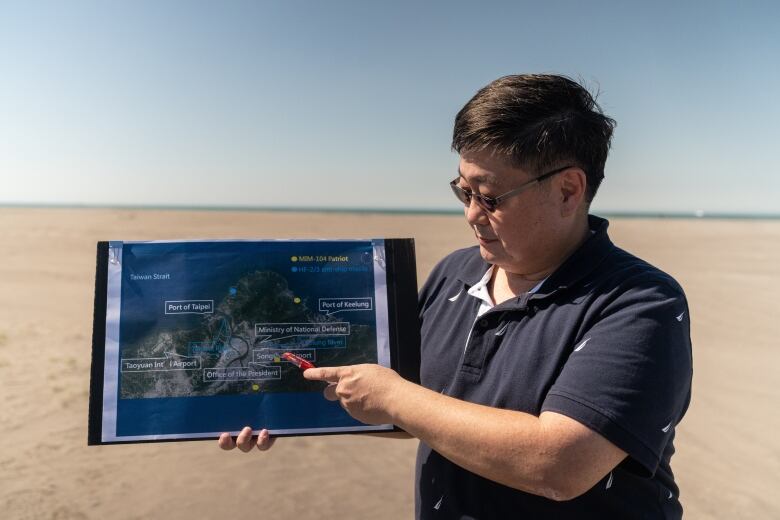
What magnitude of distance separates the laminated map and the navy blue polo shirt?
0.29 metres

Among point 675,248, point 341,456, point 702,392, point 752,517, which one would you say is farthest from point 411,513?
point 675,248

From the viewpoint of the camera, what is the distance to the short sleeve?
60.1 inches

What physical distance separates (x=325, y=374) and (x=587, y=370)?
0.85 meters

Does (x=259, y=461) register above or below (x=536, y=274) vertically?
below

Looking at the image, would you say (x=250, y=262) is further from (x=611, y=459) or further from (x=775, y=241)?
(x=775, y=241)

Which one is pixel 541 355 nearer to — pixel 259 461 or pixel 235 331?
pixel 235 331

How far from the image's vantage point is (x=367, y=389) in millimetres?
1867

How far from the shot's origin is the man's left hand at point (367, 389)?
181cm

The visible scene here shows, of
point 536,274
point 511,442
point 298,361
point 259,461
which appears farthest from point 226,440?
point 259,461

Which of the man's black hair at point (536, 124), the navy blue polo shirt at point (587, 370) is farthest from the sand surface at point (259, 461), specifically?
the man's black hair at point (536, 124)

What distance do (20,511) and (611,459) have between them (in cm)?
476

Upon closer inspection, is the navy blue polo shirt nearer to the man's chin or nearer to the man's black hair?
the man's chin

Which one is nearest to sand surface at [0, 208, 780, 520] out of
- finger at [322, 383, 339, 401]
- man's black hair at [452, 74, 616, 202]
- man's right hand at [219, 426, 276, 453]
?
man's right hand at [219, 426, 276, 453]

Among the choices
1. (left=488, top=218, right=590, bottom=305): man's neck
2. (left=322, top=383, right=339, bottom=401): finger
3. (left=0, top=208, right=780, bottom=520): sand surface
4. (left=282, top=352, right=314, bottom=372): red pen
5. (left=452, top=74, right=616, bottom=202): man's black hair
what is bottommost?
(left=0, top=208, right=780, bottom=520): sand surface
